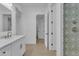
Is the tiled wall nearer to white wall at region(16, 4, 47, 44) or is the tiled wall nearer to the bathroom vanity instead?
the bathroom vanity

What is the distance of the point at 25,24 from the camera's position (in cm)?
696

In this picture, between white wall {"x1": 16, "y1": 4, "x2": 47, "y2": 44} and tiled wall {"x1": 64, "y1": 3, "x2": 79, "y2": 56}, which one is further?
white wall {"x1": 16, "y1": 4, "x2": 47, "y2": 44}

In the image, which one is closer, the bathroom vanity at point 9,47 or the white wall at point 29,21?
the bathroom vanity at point 9,47

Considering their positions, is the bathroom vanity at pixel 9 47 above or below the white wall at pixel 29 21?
below

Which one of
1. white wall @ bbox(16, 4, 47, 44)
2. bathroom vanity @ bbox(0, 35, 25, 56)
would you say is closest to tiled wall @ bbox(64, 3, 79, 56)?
bathroom vanity @ bbox(0, 35, 25, 56)

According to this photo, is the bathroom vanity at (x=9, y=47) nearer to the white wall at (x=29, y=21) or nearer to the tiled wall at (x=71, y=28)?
the tiled wall at (x=71, y=28)

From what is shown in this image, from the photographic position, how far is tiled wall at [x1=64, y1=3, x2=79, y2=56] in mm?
1828

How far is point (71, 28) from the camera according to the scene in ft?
6.07

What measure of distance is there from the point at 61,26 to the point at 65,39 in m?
0.22

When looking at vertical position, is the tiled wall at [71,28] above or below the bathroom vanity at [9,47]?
above

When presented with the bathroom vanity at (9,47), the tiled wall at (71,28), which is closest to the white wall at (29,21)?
the bathroom vanity at (9,47)

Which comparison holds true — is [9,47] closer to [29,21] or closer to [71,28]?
[71,28]

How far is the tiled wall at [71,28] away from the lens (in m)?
1.83

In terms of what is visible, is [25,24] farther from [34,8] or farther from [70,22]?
[70,22]
